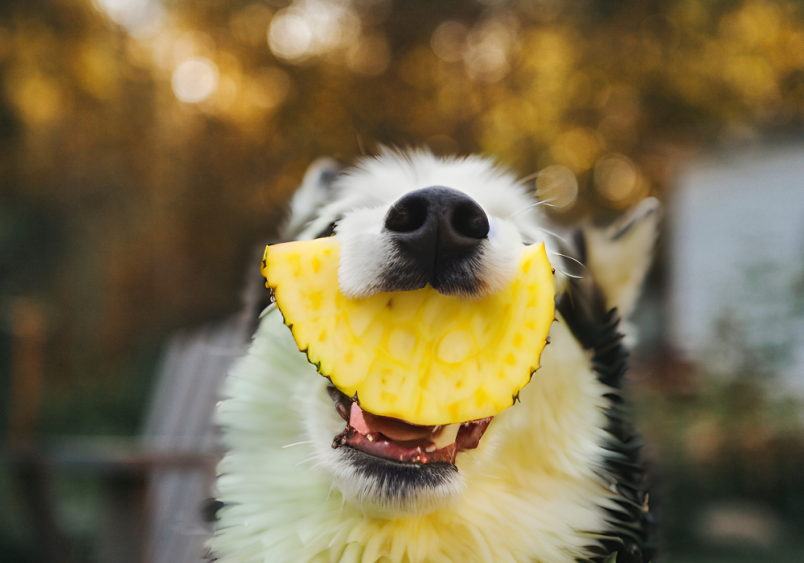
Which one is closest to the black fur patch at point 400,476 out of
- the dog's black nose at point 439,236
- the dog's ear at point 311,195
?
the dog's black nose at point 439,236

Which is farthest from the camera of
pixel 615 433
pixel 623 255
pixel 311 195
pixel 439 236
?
pixel 311 195

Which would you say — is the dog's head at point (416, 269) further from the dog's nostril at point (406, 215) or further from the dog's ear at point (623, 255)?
the dog's ear at point (623, 255)

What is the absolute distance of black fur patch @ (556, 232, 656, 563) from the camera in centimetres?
148

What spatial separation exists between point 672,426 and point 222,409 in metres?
4.14

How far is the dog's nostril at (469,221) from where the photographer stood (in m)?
1.24

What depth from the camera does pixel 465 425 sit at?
1.47m

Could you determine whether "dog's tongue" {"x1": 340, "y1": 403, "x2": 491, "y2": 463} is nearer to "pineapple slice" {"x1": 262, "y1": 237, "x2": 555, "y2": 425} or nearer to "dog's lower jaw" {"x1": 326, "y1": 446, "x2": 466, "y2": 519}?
"dog's lower jaw" {"x1": 326, "y1": 446, "x2": 466, "y2": 519}

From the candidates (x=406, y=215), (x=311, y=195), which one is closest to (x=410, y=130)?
(x=311, y=195)

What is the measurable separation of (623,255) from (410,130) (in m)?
1.98

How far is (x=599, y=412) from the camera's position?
1565 mm

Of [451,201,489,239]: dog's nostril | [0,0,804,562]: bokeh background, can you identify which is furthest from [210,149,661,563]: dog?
[0,0,804,562]: bokeh background

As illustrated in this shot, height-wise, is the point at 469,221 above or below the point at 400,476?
above

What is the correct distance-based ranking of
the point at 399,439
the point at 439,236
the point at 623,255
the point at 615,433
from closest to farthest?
the point at 439,236 → the point at 399,439 → the point at 615,433 → the point at 623,255

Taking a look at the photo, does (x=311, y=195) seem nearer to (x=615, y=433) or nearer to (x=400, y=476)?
(x=400, y=476)
